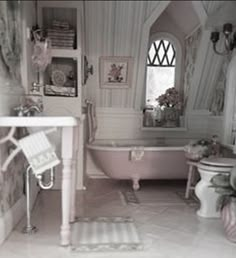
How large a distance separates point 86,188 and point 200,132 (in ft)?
3.51

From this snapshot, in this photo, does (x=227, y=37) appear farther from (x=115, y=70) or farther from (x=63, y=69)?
(x=63, y=69)

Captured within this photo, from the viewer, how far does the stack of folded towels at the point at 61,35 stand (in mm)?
1832

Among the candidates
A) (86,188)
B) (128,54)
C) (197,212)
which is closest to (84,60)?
(128,54)

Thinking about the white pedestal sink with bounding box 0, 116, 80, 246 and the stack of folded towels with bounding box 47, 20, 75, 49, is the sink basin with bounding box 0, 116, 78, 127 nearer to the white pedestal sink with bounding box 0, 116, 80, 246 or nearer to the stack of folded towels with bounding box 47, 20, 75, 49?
the white pedestal sink with bounding box 0, 116, 80, 246

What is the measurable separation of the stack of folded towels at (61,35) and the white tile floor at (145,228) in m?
1.15

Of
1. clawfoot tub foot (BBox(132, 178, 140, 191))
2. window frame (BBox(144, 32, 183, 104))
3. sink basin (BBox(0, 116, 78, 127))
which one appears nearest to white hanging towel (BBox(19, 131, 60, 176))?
sink basin (BBox(0, 116, 78, 127))

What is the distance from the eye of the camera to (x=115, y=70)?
7.71 feet

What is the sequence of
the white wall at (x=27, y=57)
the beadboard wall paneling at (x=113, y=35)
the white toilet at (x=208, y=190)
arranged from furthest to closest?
the white toilet at (x=208, y=190) < the white wall at (x=27, y=57) < the beadboard wall paneling at (x=113, y=35)

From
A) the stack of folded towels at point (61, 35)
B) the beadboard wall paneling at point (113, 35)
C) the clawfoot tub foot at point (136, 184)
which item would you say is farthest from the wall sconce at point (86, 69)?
the clawfoot tub foot at point (136, 184)

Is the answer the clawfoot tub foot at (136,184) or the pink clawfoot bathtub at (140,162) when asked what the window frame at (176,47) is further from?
the clawfoot tub foot at (136,184)

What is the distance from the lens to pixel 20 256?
1.39 metres

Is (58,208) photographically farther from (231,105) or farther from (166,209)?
(231,105)

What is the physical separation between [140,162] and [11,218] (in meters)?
1.14

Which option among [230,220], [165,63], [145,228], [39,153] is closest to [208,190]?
[230,220]
